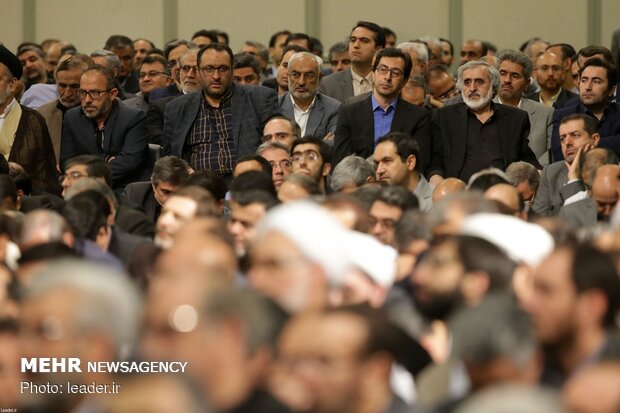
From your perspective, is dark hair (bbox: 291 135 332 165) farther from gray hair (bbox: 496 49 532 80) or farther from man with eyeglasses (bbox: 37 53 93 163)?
gray hair (bbox: 496 49 532 80)

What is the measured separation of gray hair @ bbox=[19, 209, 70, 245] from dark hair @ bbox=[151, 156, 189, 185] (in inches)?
97.5

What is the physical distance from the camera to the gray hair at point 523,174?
7691mm

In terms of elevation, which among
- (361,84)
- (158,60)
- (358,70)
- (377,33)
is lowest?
A: (361,84)

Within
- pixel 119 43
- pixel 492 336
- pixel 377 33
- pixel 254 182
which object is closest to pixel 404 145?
pixel 254 182

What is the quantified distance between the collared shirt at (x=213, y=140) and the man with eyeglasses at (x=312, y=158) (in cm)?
68

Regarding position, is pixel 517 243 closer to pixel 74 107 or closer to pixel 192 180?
pixel 192 180

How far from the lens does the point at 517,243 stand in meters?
4.85

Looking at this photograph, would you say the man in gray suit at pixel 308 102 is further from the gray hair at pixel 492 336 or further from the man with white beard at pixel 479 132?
the gray hair at pixel 492 336

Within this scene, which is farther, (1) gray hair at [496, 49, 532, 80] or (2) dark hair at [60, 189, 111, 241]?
(1) gray hair at [496, 49, 532, 80]

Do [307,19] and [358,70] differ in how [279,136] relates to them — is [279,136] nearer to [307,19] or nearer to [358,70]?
[358,70]

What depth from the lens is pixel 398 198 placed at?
618 centimetres

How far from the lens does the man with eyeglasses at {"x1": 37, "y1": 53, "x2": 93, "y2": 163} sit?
922 centimetres

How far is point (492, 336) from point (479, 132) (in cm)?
552

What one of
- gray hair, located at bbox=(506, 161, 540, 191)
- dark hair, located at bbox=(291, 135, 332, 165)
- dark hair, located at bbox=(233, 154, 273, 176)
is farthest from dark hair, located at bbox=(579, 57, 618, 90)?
dark hair, located at bbox=(233, 154, 273, 176)
